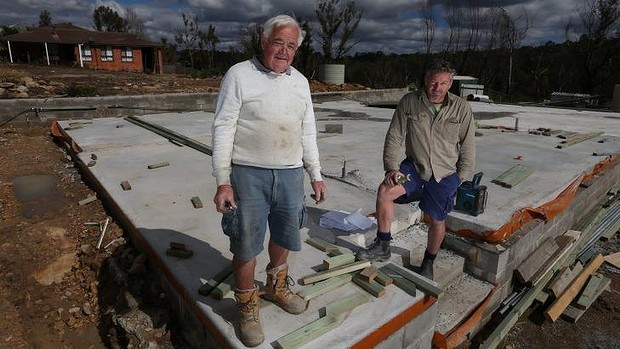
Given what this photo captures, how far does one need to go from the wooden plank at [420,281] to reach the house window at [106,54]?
34311 millimetres

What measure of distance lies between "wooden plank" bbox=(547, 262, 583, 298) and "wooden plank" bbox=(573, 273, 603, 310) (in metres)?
0.17

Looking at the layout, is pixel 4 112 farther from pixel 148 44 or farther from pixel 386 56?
pixel 386 56

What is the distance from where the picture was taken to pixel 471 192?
12.8 feet

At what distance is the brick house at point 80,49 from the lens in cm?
2956

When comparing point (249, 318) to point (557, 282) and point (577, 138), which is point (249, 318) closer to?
point (557, 282)

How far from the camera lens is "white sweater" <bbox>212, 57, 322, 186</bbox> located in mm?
1973

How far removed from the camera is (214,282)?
2.67m

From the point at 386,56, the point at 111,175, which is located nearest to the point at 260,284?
the point at 111,175

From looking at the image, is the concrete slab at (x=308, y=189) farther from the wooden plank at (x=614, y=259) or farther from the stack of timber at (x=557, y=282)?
the wooden plank at (x=614, y=259)

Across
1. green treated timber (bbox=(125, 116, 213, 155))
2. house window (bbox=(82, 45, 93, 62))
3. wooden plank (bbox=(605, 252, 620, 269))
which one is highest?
house window (bbox=(82, 45, 93, 62))

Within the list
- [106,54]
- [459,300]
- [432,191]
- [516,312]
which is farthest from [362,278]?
[106,54]

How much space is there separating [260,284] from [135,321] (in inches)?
36.9

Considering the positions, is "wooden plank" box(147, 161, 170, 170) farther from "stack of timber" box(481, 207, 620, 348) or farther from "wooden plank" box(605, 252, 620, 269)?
"wooden plank" box(605, 252, 620, 269)

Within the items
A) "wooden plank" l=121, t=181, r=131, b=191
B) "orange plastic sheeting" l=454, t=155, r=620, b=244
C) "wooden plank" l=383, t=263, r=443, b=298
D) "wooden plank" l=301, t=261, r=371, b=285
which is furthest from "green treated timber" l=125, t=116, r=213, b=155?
"orange plastic sheeting" l=454, t=155, r=620, b=244
